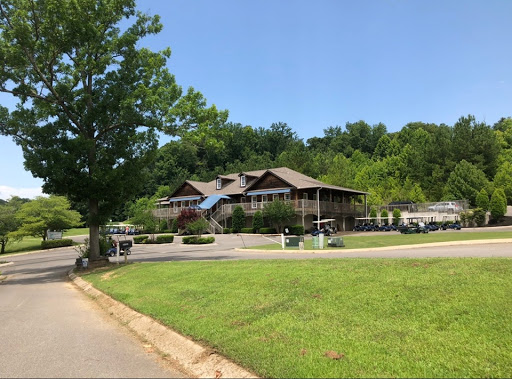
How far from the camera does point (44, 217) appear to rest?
49094 millimetres

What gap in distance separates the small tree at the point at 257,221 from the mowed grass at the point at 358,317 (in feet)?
121

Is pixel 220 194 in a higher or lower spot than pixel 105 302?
higher

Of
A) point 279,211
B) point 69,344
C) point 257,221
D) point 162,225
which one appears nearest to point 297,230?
point 279,211

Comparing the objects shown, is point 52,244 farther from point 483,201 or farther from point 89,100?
point 483,201

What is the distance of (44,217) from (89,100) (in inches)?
1364

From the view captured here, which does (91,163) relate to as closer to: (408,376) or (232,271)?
(232,271)

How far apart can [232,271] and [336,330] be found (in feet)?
20.8

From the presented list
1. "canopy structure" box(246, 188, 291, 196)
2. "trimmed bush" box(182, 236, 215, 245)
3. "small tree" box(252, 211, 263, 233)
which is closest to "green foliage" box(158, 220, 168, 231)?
"canopy structure" box(246, 188, 291, 196)

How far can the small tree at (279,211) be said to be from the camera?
44438 mm

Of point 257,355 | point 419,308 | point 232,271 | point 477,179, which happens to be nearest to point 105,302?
point 232,271

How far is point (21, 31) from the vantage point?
17266 mm

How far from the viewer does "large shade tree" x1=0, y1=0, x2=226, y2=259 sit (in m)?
18.5

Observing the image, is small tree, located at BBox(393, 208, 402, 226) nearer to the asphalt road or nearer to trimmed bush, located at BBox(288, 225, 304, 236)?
trimmed bush, located at BBox(288, 225, 304, 236)

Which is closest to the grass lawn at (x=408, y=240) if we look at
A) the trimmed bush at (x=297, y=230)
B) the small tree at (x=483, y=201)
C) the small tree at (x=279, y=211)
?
the trimmed bush at (x=297, y=230)
